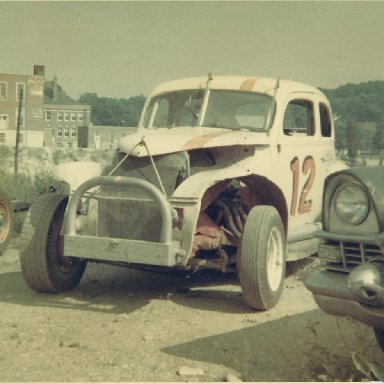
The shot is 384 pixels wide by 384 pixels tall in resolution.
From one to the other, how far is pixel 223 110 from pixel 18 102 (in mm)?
56814

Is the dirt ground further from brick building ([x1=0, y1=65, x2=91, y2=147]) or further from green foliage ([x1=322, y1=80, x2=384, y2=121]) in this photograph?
brick building ([x1=0, y1=65, x2=91, y2=147])

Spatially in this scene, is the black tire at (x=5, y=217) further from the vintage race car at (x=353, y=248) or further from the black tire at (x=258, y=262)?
the vintage race car at (x=353, y=248)

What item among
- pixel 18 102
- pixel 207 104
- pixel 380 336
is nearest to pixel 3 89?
pixel 18 102

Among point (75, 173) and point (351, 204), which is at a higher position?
point (75, 173)

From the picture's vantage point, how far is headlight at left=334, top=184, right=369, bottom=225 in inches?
125

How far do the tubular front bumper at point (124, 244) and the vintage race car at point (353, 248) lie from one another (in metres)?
1.59

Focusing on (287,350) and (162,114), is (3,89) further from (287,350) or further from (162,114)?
(287,350)

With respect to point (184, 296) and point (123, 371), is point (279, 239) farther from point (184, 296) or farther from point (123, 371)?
point (123, 371)

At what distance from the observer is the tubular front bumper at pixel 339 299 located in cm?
304

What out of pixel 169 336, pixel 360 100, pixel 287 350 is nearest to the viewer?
pixel 287 350

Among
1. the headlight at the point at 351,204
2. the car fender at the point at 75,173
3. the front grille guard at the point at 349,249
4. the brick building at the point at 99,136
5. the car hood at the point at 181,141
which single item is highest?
the brick building at the point at 99,136

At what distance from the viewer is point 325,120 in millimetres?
A: 7551

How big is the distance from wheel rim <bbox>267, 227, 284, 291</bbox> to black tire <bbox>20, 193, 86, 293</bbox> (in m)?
1.65

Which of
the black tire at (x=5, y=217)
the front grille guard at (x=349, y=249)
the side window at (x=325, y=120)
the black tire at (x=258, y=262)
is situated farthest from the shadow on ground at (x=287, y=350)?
the black tire at (x=5, y=217)
